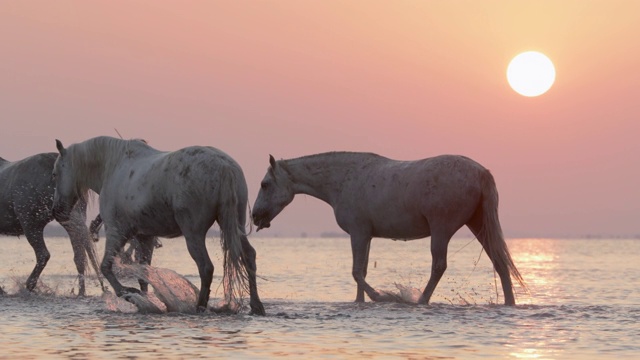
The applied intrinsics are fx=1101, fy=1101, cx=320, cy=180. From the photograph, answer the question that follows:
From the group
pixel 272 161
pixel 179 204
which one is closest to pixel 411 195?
pixel 272 161

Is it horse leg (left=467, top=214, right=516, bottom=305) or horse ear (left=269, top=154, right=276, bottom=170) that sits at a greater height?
horse ear (left=269, top=154, right=276, bottom=170)

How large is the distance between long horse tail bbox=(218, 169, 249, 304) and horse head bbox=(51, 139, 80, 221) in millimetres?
2853

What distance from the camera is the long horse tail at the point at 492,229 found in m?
14.0

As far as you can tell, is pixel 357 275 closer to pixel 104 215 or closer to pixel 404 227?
pixel 404 227

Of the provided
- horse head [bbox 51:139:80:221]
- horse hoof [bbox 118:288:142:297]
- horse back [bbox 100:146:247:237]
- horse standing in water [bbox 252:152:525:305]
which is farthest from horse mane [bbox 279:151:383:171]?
horse hoof [bbox 118:288:142:297]

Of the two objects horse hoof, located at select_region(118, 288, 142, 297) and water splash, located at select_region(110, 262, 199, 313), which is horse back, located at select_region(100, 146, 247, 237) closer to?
water splash, located at select_region(110, 262, 199, 313)

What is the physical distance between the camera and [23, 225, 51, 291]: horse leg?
52.9ft

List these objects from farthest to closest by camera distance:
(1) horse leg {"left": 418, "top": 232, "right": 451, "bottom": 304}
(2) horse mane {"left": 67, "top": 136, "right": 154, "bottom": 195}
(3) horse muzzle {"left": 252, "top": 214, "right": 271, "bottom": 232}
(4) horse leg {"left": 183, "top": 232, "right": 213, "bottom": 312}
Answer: (3) horse muzzle {"left": 252, "top": 214, "right": 271, "bottom": 232} → (1) horse leg {"left": 418, "top": 232, "right": 451, "bottom": 304} → (2) horse mane {"left": 67, "top": 136, "right": 154, "bottom": 195} → (4) horse leg {"left": 183, "top": 232, "right": 213, "bottom": 312}

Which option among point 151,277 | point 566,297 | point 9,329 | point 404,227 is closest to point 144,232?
point 151,277

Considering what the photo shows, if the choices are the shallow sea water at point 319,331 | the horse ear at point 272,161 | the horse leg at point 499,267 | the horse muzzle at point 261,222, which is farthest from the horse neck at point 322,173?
the horse leg at point 499,267

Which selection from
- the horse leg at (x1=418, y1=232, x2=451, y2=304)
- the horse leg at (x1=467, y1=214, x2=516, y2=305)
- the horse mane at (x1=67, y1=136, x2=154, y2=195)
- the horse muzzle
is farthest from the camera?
the horse muzzle

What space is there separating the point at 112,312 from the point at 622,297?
30.0 feet

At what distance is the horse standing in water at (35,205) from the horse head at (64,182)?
1801 millimetres

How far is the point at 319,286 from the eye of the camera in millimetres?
21125
